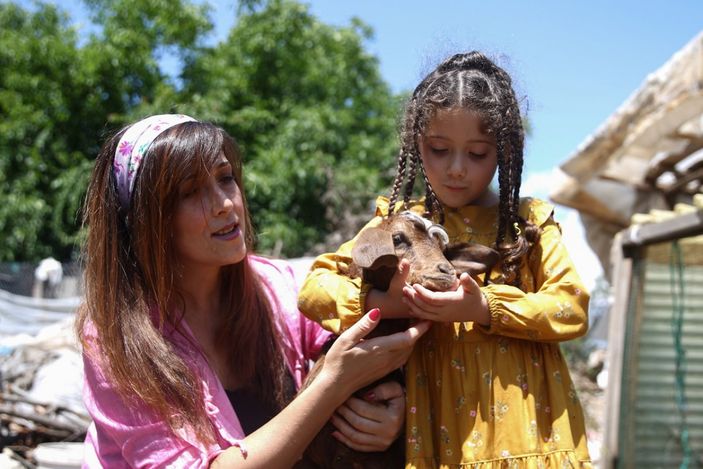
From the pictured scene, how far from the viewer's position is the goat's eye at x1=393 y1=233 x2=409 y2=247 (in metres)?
2.35

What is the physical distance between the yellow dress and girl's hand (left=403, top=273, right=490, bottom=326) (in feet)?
0.14

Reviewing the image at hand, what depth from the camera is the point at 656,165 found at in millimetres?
6469

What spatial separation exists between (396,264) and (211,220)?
70 cm

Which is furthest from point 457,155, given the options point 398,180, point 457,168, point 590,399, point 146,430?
point 590,399

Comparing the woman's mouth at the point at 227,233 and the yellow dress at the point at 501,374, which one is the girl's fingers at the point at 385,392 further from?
the woman's mouth at the point at 227,233

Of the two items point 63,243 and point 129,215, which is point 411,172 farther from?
point 63,243

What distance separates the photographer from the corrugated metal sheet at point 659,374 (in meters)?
5.04

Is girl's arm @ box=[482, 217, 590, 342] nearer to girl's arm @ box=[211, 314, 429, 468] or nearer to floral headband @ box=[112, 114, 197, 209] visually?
girl's arm @ box=[211, 314, 429, 468]

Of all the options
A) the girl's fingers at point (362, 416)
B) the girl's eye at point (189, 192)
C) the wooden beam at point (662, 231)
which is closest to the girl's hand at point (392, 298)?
the girl's fingers at point (362, 416)

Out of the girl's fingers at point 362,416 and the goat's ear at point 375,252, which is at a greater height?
the goat's ear at point 375,252

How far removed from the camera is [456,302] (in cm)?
212

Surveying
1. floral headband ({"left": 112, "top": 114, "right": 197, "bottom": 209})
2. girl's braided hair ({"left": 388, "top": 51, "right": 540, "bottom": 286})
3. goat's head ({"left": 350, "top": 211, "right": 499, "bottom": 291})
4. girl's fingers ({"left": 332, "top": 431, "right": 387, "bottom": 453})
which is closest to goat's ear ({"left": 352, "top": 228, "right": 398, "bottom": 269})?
goat's head ({"left": 350, "top": 211, "right": 499, "bottom": 291})

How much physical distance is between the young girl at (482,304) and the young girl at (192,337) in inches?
4.6

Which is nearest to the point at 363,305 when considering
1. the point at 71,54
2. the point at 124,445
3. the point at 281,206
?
the point at 124,445
